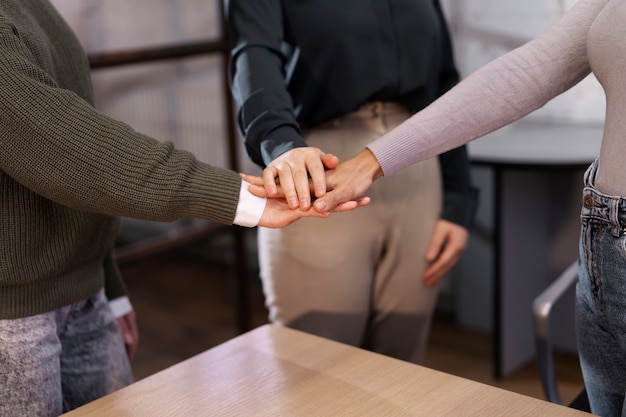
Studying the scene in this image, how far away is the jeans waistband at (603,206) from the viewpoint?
1.03m

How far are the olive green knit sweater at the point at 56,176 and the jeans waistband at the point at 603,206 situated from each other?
0.49m

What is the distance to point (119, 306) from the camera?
1474 millimetres

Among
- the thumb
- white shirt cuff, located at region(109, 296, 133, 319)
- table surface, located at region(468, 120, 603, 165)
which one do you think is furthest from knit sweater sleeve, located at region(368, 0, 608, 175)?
table surface, located at region(468, 120, 603, 165)

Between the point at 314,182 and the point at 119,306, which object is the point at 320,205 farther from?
the point at 119,306

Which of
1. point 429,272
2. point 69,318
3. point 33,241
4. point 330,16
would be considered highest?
point 330,16

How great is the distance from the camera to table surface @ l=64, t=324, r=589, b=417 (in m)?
1.04

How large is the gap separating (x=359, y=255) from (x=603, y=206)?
0.61 meters

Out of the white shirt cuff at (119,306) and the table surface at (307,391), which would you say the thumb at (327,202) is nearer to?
the table surface at (307,391)

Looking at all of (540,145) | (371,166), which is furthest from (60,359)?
(540,145)

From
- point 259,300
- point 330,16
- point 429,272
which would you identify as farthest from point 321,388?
point 259,300

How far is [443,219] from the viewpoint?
1.69 m

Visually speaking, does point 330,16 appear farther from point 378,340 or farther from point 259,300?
point 259,300

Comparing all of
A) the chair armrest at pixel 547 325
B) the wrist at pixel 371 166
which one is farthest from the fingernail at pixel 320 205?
the chair armrest at pixel 547 325

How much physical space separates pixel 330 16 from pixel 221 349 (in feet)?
2.19
